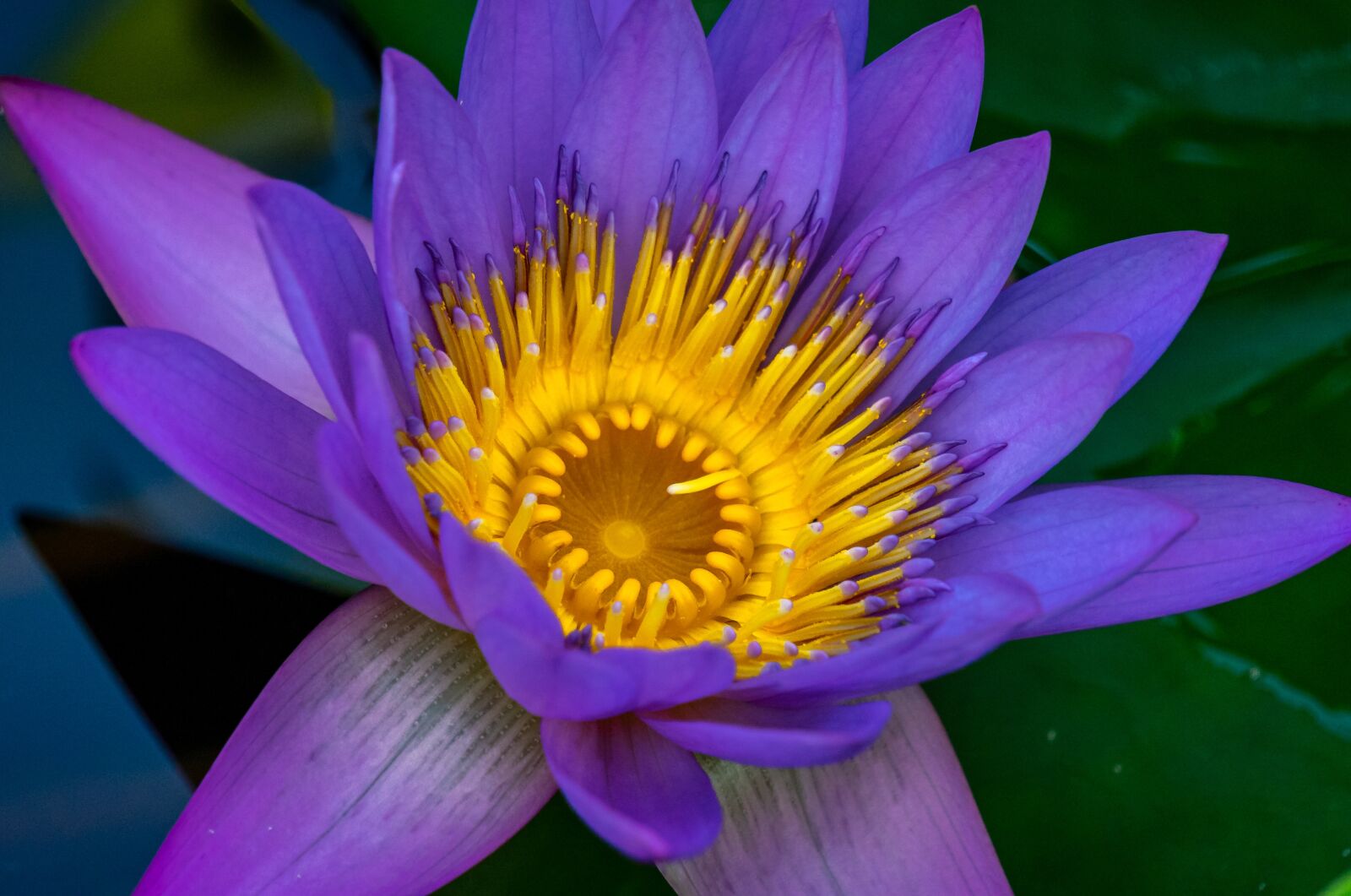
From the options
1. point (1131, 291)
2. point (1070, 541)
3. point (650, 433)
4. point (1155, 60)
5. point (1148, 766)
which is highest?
point (1155, 60)

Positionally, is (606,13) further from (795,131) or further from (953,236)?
(953,236)

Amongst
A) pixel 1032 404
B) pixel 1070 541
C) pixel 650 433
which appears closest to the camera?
pixel 1070 541

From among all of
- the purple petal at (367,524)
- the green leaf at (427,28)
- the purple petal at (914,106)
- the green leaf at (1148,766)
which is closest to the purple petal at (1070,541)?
the green leaf at (1148,766)

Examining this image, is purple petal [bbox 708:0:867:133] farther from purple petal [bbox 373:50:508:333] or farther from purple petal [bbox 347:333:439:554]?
purple petal [bbox 347:333:439:554]

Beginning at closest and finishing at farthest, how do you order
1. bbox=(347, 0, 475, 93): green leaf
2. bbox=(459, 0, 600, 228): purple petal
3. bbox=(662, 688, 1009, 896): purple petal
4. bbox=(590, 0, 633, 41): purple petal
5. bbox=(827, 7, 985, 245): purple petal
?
bbox=(662, 688, 1009, 896): purple petal, bbox=(459, 0, 600, 228): purple petal, bbox=(827, 7, 985, 245): purple petal, bbox=(590, 0, 633, 41): purple petal, bbox=(347, 0, 475, 93): green leaf

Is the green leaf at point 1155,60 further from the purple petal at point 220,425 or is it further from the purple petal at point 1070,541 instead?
the purple petal at point 220,425

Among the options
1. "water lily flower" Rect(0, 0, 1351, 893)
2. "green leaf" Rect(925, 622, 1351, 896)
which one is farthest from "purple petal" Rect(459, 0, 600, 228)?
"green leaf" Rect(925, 622, 1351, 896)

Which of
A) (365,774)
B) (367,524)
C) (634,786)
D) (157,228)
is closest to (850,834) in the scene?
(634,786)
